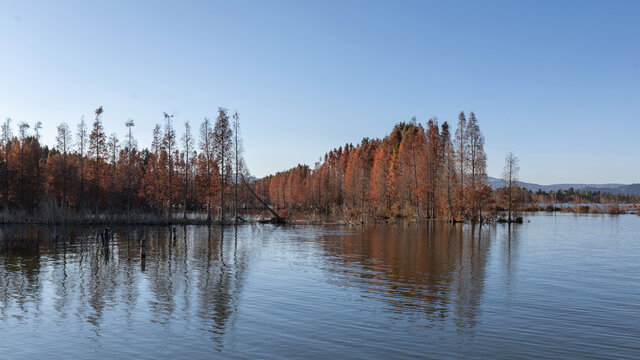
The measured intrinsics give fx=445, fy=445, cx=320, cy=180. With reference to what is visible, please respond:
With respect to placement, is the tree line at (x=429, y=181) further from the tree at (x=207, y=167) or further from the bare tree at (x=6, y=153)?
the bare tree at (x=6, y=153)

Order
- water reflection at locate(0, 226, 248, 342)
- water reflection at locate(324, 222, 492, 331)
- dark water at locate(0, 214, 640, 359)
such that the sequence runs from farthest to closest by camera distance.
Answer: water reflection at locate(324, 222, 492, 331) → water reflection at locate(0, 226, 248, 342) → dark water at locate(0, 214, 640, 359)

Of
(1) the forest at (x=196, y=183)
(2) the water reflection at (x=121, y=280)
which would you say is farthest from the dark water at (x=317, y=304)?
(1) the forest at (x=196, y=183)

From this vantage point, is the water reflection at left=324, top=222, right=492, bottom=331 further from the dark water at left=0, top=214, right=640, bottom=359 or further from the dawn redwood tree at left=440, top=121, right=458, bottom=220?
the dawn redwood tree at left=440, top=121, right=458, bottom=220

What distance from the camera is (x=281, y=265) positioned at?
28500 mm

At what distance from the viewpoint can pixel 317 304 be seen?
Answer: 60.1 ft

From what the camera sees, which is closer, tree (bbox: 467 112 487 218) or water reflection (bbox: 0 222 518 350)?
water reflection (bbox: 0 222 518 350)

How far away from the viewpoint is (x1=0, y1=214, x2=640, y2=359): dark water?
13.2 meters

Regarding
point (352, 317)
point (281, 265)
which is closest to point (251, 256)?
point (281, 265)

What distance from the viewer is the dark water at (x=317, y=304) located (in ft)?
43.4

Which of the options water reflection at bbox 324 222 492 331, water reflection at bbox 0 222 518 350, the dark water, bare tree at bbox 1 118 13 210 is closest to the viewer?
the dark water

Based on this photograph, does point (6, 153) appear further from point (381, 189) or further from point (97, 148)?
point (381, 189)

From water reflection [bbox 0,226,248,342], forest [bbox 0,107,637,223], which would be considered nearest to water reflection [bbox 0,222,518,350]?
water reflection [bbox 0,226,248,342]

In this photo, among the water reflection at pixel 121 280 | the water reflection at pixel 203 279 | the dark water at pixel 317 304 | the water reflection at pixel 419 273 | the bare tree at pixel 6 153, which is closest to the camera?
the dark water at pixel 317 304

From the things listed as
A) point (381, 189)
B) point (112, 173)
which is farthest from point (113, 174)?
point (381, 189)
